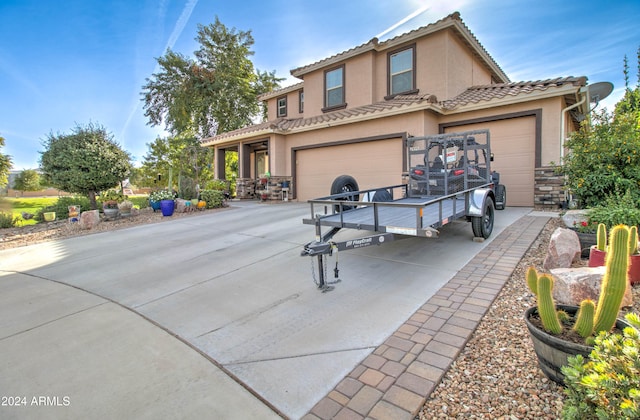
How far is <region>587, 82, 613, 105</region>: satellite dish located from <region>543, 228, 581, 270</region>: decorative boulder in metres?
7.03

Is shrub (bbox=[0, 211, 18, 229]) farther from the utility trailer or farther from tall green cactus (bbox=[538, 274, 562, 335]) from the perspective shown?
tall green cactus (bbox=[538, 274, 562, 335])

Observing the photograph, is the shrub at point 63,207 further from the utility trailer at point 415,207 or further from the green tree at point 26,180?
the green tree at point 26,180

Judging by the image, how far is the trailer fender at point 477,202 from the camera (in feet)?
16.7

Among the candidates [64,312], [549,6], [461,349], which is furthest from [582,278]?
[549,6]

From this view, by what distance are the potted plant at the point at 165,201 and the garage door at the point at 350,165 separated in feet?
16.6

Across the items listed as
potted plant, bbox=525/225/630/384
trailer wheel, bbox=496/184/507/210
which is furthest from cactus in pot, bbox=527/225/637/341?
trailer wheel, bbox=496/184/507/210

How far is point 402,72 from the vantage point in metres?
11.5

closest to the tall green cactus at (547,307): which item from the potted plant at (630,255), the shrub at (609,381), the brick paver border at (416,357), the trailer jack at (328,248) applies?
the shrub at (609,381)

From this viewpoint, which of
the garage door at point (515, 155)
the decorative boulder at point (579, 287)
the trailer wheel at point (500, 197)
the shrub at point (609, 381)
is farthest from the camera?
the garage door at point (515, 155)

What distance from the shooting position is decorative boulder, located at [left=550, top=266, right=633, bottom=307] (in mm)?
2771

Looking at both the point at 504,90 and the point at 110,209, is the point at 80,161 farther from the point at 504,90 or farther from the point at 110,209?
the point at 504,90

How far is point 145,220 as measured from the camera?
9.55m

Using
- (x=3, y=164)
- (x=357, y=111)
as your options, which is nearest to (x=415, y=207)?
(x=357, y=111)

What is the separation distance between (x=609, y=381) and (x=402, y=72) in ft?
38.8
